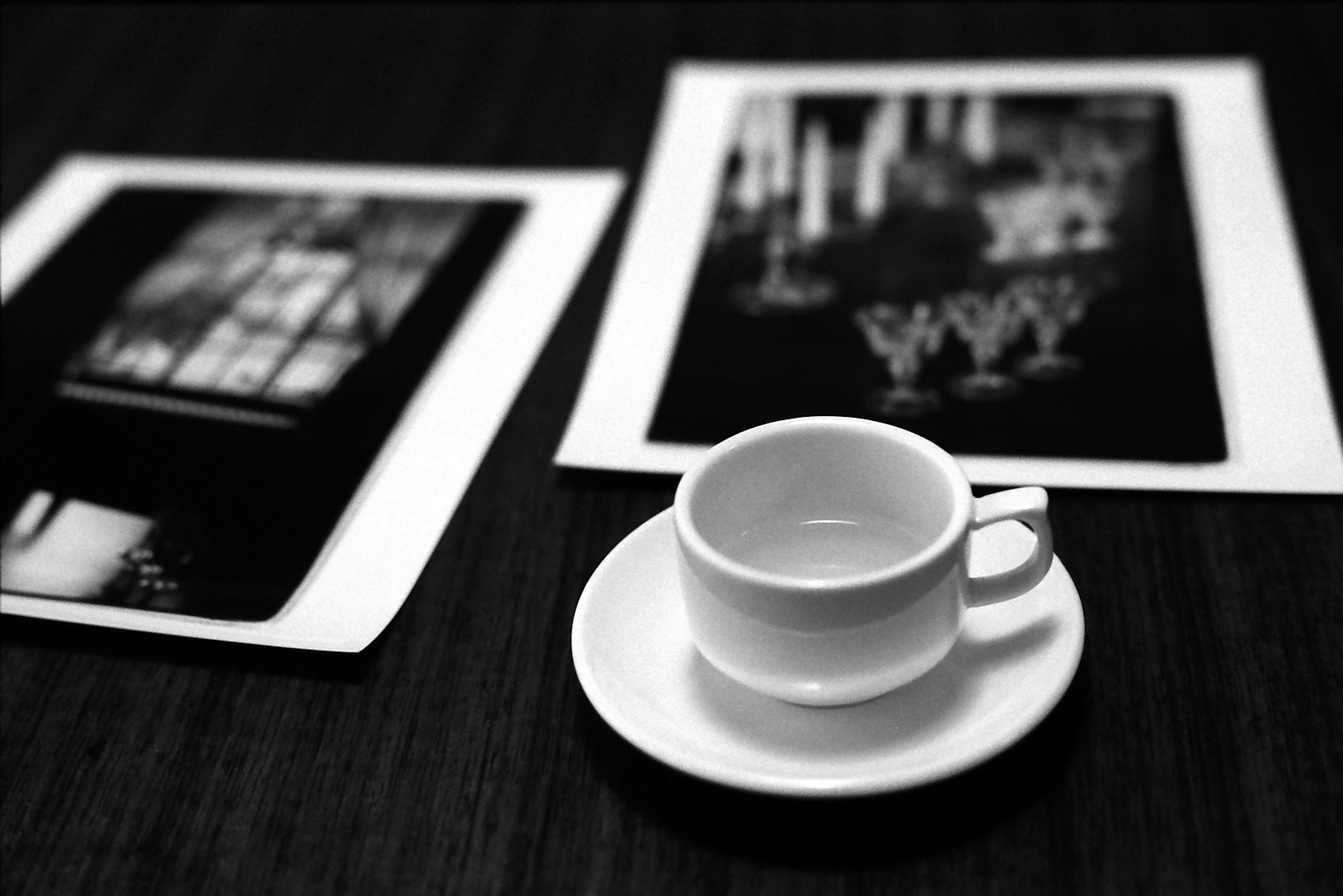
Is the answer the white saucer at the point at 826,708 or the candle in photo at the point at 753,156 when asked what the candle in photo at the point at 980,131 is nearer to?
the candle in photo at the point at 753,156

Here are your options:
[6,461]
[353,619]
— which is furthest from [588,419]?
[6,461]

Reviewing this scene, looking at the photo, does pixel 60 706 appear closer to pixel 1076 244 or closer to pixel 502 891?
pixel 502 891

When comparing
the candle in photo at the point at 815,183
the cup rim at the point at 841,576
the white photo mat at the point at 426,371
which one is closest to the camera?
the cup rim at the point at 841,576

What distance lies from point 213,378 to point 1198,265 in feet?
1.47

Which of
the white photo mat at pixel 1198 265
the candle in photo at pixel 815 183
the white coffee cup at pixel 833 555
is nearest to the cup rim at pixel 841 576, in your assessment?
the white coffee cup at pixel 833 555

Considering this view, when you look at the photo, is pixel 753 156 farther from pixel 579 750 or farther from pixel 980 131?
pixel 579 750

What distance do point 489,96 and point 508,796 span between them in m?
0.51

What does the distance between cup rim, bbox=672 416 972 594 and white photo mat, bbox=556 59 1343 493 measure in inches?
4.1

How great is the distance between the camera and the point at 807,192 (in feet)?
2.05

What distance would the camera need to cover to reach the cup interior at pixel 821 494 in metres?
0.35

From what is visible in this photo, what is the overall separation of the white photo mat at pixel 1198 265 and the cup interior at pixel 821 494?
97 millimetres

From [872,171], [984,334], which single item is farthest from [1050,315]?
[872,171]

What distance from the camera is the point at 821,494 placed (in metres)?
0.37

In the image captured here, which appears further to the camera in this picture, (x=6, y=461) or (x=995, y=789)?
(x=6, y=461)
